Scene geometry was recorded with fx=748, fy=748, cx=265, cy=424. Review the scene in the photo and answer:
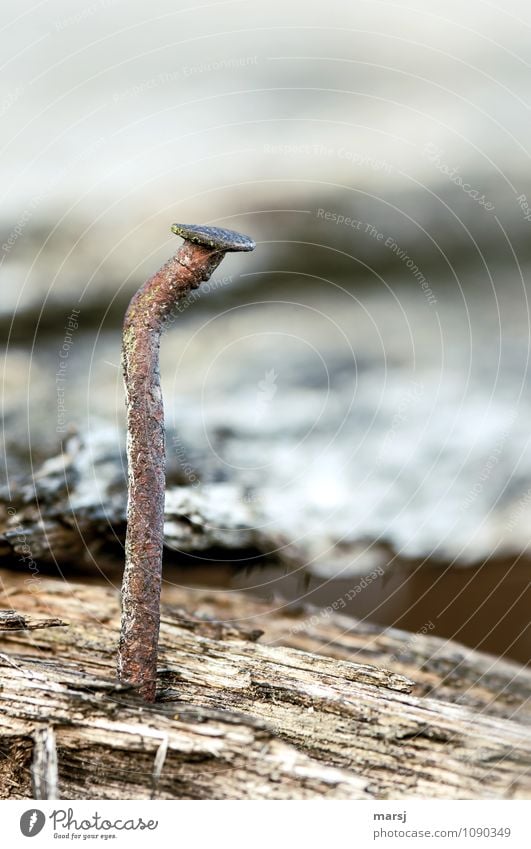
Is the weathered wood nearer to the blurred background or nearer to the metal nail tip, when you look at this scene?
the blurred background

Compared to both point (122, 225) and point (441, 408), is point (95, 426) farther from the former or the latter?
point (441, 408)

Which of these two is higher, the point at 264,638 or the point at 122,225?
the point at 122,225

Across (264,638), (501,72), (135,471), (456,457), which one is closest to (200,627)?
(264,638)

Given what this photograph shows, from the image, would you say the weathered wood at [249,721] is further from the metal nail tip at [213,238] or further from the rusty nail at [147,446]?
the metal nail tip at [213,238]

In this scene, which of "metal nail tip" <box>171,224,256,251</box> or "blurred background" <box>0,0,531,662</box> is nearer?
"metal nail tip" <box>171,224,256,251</box>

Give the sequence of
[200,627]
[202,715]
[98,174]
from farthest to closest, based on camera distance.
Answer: [98,174] → [200,627] → [202,715]

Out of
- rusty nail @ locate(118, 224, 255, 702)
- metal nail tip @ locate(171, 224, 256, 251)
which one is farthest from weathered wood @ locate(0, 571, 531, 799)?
metal nail tip @ locate(171, 224, 256, 251)
